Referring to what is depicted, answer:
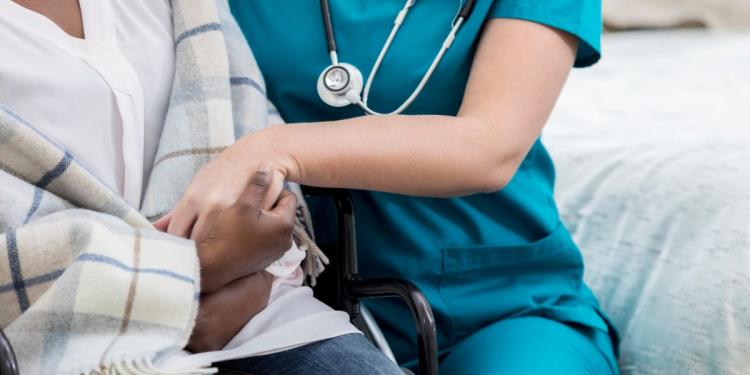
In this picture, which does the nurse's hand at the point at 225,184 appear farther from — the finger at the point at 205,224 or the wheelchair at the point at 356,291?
the wheelchair at the point at 356,291

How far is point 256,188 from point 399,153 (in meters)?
0.19

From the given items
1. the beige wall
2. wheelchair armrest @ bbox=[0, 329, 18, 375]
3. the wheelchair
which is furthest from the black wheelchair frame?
the beige wall

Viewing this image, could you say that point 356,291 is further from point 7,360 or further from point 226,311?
point 7,360

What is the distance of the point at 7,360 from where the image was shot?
744mm

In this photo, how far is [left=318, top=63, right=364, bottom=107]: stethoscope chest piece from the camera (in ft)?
3.68

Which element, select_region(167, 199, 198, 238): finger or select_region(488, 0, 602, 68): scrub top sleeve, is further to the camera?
select_region(488, 0, 602, 68): scrub top sleeve

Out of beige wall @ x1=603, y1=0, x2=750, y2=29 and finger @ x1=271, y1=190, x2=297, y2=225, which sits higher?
finger @ x1=271, y1=190, x2=297, y2=225

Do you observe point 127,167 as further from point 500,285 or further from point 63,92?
point 500,285

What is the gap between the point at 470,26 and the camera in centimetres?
114

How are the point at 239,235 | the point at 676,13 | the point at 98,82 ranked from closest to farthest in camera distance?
1. the point at 239,235
2. the point at 98,82
3. the point at 676,13

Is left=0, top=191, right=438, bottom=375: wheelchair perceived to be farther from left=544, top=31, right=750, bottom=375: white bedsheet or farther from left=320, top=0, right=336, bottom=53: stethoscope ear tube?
left=544, top=31, right=750, bottom=375: white bedsheet

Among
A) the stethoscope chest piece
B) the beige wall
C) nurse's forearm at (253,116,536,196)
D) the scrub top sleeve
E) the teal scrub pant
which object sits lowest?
the beige wall

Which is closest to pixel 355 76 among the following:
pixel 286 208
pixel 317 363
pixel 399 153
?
pixel 399 153

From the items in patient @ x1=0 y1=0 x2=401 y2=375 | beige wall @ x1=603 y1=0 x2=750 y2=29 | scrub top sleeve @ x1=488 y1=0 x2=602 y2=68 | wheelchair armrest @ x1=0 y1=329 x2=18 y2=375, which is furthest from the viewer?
beige wall @ x1=603 y1=0 x2=750 y2=29
